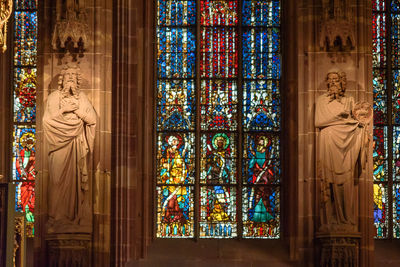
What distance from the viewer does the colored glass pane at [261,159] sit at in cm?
2180

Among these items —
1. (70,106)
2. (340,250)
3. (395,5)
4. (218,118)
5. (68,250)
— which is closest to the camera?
(68,250)

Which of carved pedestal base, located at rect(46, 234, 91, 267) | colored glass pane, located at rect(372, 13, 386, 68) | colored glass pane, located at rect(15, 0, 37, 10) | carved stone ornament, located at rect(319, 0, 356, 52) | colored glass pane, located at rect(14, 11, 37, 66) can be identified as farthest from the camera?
colored glass pane, located at rect(15, 0, 37, 10)

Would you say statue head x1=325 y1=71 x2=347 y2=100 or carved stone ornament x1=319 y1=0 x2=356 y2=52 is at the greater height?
carved stone ornament x1=319 y1=0 x2=356 y2=52

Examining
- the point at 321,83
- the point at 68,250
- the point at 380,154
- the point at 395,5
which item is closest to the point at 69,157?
the point at 68,250

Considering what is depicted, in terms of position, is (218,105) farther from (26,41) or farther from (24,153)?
(26,41)

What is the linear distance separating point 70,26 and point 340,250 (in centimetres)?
590

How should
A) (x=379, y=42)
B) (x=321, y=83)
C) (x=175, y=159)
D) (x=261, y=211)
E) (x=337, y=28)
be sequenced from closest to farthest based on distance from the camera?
(x=337, y=28) < (x=321, y=83) < (x=261, y=211) < (x=175, y=159) < (x=379, y=42)

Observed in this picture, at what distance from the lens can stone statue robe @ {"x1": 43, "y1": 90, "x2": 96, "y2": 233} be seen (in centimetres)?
2003

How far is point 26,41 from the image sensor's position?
22422 millimetres

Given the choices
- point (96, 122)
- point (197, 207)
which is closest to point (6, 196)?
point (96, 122)

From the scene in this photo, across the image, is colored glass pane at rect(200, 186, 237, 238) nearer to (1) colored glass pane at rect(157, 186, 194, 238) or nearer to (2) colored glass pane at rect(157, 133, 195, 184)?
(1) colored glass pane at rect(157, 186, 194, 238)

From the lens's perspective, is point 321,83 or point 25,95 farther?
point 25,95

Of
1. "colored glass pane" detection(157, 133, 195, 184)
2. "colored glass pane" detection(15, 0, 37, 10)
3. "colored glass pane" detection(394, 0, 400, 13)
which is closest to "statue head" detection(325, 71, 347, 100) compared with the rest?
"colored glass pane" detection(394, 0, 400, 13)

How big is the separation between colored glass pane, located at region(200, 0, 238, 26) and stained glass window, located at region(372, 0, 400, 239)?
264cm
